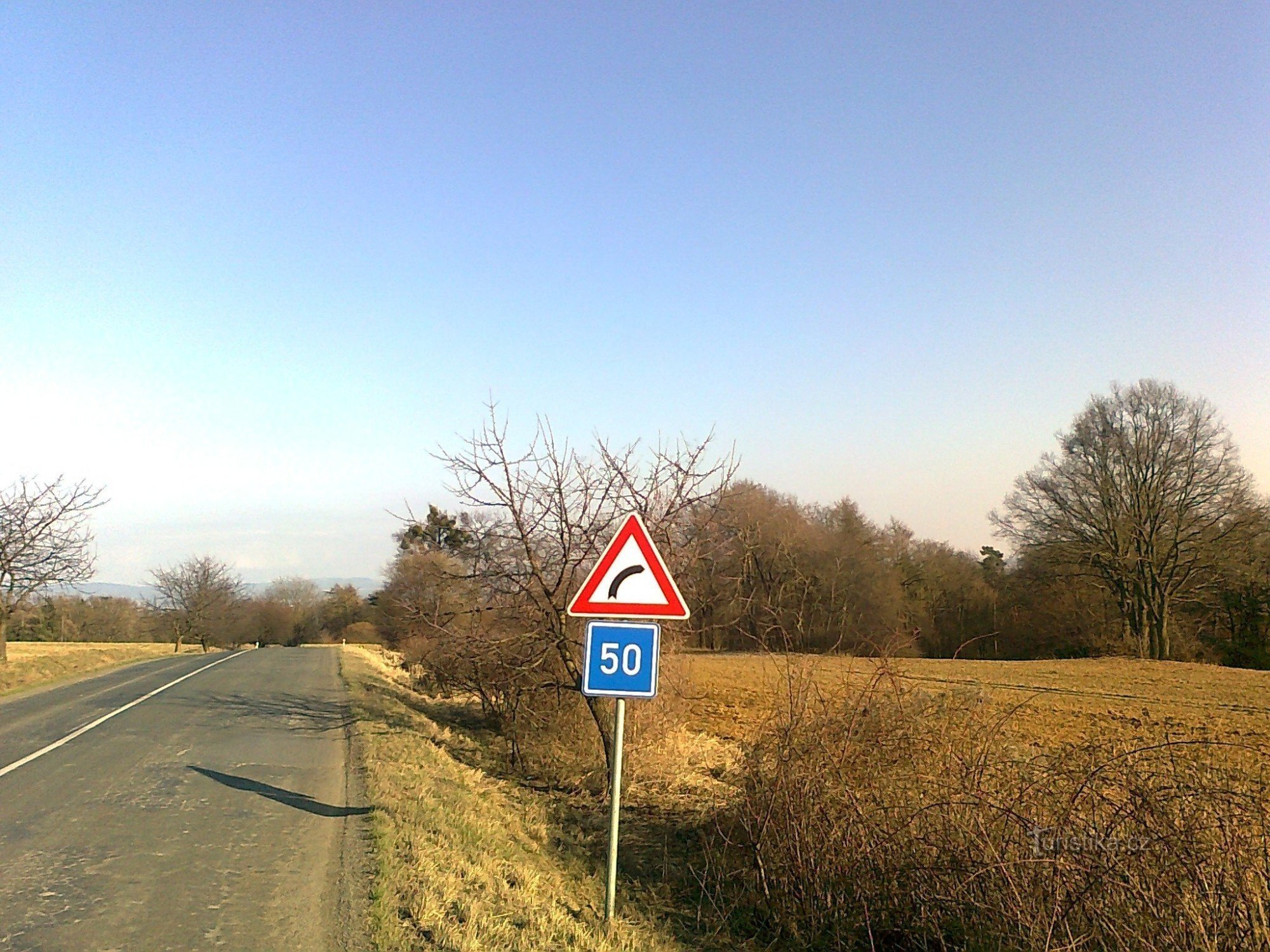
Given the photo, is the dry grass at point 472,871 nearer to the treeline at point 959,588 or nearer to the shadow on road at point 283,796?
the shadow on road at point 283,796

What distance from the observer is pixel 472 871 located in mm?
6582

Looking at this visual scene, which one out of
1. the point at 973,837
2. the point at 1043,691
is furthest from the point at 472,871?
the point at 1043,691

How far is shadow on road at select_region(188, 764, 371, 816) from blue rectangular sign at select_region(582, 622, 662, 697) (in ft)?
13.0

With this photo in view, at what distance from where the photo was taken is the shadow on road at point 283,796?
834cm

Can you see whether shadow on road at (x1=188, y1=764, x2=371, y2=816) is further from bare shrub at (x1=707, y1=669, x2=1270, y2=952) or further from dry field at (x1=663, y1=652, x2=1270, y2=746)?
dry field at (x1=663, y1=652, x2=1270, y2=746)

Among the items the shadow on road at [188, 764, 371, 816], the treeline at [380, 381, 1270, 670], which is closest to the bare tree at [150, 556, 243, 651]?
the treeline at [380, 381, 1270, 670]

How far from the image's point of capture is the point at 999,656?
49625mm

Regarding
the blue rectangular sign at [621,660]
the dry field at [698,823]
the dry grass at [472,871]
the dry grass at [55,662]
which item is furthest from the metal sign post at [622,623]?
the dry grass at [55,662]

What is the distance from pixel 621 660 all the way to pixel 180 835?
451 cm

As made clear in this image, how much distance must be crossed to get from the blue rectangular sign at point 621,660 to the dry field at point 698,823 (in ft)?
5.30

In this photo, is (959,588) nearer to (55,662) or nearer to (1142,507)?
(1142,507)

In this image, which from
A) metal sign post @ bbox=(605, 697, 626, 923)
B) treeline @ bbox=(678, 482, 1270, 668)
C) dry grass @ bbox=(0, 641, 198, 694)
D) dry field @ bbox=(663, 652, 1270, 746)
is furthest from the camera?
dry grass @ bbox=(0, 641, 198, 694)

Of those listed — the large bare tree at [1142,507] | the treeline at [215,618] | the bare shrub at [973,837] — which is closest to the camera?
the bare shrub at [973,837]

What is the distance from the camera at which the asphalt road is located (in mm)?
5266
